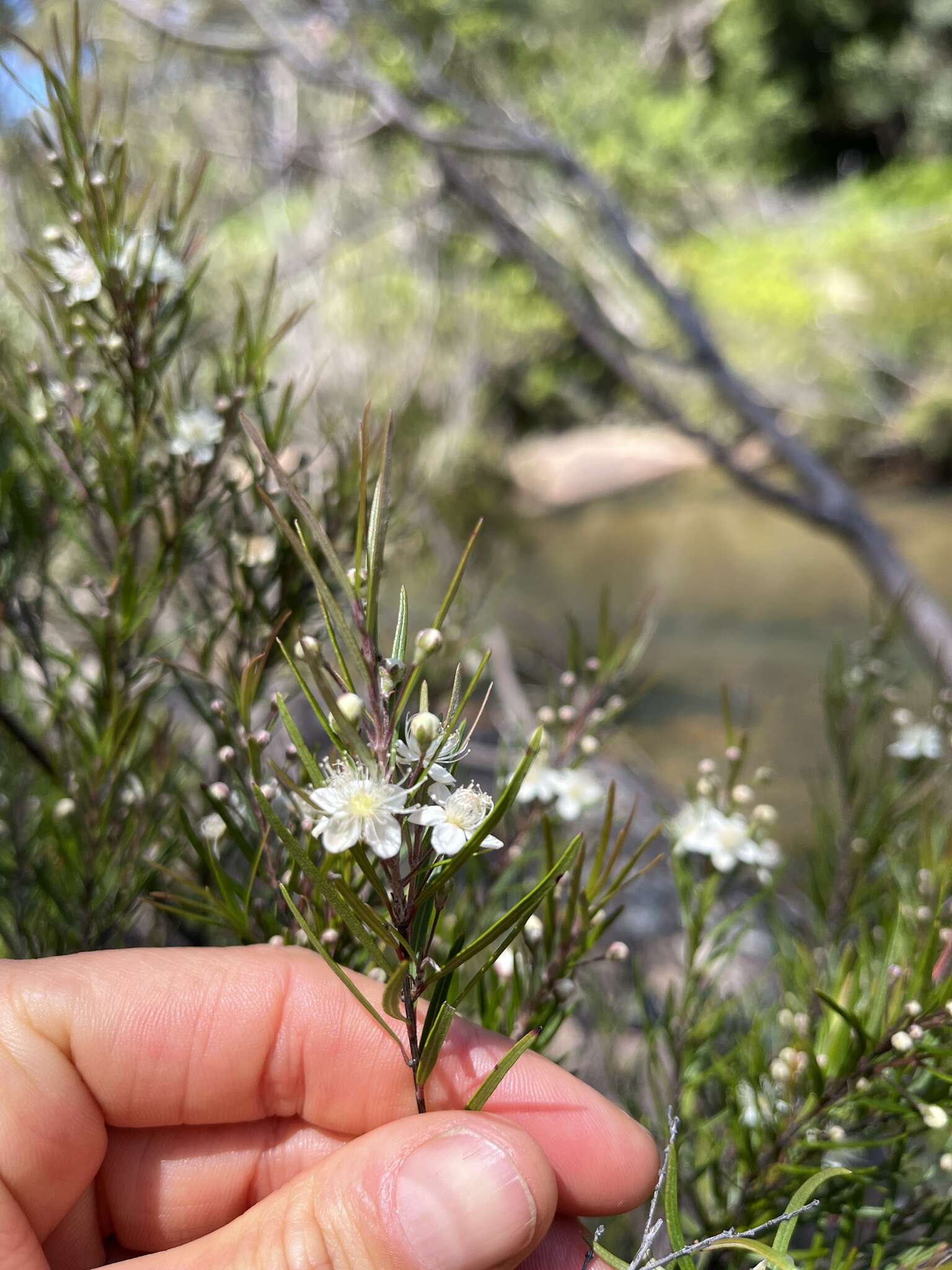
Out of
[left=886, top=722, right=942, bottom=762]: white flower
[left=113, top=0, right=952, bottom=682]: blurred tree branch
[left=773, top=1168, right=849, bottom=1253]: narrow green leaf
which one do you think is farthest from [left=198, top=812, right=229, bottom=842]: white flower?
[left=113, top=0, right=952, bottom=682]: blurred tree branch

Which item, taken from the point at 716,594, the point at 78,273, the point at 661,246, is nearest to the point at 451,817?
the point at 78,273

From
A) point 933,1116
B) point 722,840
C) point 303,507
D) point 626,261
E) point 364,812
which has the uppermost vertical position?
point 626,261

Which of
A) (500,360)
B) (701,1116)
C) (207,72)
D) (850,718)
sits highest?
(207,72)

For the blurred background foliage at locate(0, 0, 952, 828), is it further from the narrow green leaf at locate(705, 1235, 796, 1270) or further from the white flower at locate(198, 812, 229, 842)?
the narrow green leaf at locate(705, 1235, 796, 1270)

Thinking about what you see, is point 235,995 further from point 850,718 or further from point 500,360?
point 500,360

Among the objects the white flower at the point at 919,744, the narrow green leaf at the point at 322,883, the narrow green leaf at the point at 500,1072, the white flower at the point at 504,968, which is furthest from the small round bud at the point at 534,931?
the white flower at the point at 919,744

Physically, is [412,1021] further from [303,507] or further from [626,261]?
[626,261]

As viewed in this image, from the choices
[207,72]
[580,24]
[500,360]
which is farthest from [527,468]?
[580,24]
